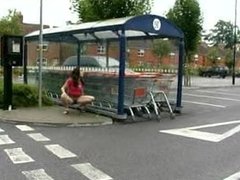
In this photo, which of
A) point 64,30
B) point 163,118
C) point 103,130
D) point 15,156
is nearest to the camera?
point 15,156

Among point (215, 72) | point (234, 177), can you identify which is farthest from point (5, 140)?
point (215, 72)

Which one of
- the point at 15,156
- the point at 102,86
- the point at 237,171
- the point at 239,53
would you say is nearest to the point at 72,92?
the point at 102,86

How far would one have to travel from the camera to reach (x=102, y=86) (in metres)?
14.4

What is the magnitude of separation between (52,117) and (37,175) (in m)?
5.87

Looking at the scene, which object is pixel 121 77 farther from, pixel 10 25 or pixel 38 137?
pixel 10 25

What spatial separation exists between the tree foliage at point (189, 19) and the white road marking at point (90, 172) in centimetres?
2377

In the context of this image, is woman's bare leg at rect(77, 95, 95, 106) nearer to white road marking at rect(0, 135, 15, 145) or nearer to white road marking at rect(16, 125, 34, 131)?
white road marking at rect(16, 125, 34, 131)

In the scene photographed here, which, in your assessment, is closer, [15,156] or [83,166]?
[83,166]

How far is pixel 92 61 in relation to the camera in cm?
1712

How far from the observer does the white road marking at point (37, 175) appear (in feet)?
22.7

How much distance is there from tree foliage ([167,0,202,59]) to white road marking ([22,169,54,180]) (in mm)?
24270

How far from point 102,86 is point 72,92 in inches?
41.5

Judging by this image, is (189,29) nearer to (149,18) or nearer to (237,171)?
(149,18)

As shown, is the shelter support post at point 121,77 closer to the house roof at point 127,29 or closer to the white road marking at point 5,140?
the house roof at point 127,29
